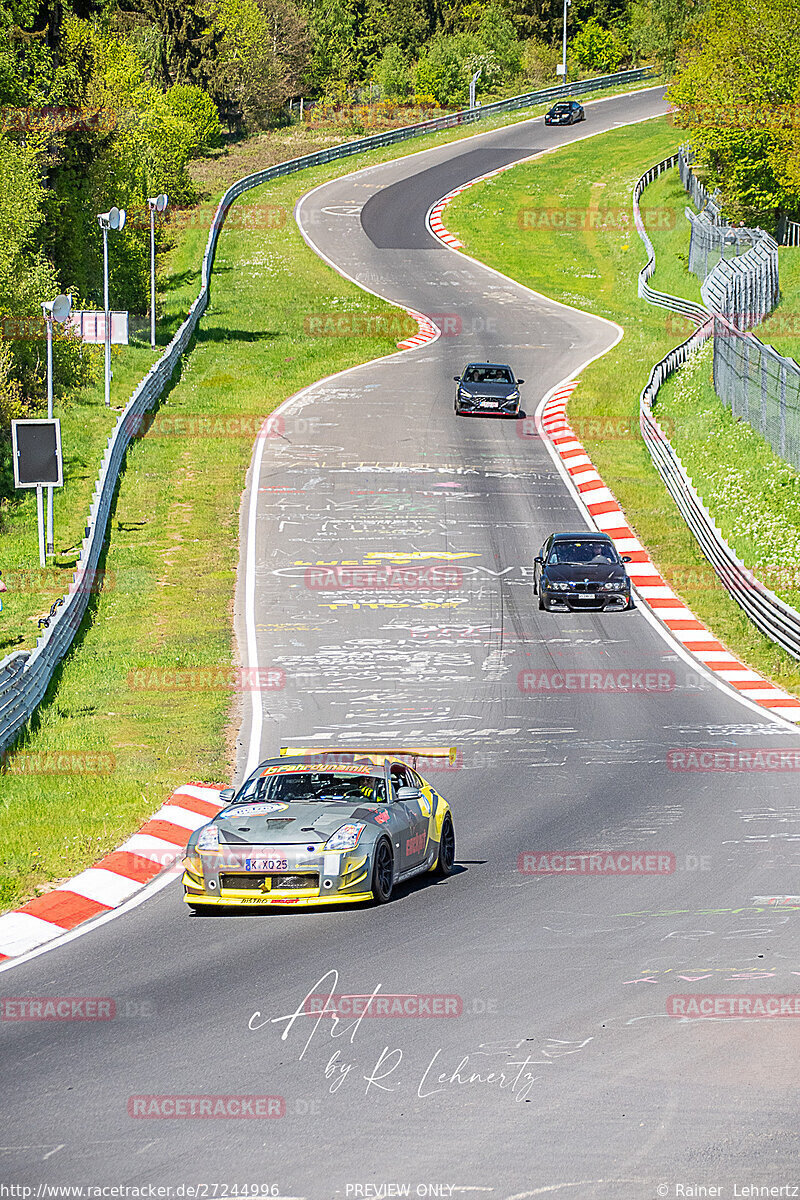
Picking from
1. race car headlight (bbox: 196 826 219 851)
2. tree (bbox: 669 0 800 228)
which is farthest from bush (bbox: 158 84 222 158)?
race car headlight (bbox: 196 826 219 851)

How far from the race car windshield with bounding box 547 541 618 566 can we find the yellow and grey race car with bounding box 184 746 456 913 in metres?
15.0

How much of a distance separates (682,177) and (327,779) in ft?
238

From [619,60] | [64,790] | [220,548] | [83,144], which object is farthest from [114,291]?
[619,60]

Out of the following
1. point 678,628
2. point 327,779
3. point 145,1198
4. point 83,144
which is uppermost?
point 83,144

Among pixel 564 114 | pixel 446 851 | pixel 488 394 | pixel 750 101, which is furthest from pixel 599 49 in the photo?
pixel 446 851

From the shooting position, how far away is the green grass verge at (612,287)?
3033 cm

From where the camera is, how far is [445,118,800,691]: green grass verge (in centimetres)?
3033

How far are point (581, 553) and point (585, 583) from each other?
34.4 inches

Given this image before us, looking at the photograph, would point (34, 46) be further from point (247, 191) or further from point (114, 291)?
point (247, 191)

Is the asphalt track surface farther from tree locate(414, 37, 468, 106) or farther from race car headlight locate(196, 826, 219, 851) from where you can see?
tree locate(414, 37, 468, 106)

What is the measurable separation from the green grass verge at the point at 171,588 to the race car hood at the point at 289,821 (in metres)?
2.13

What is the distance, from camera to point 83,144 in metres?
50.0

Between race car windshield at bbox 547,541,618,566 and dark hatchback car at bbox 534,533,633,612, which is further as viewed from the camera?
race car windshield at bbox 547,541,618,566

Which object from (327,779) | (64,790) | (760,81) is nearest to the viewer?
(327,779)
